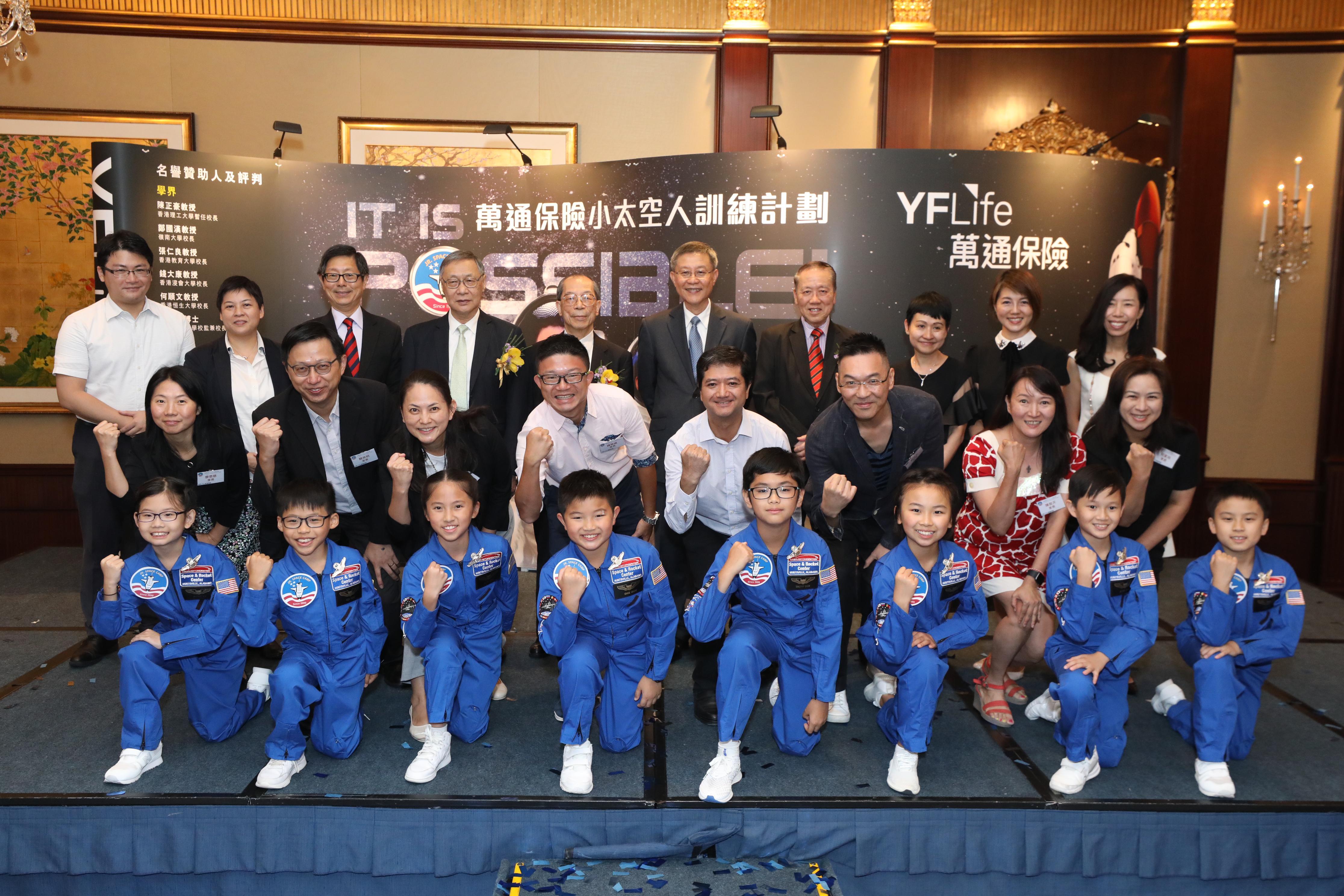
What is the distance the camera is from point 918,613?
257 centimetres

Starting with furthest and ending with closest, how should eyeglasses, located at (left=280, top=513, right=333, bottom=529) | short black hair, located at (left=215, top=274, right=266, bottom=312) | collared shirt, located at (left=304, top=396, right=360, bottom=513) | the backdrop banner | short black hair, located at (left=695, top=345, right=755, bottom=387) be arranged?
the backdrop banner
short black hair, located at (left=215, top=274, right=266, bottom=312)
collared shirt, located at (left=304, top=396, right=360, bottom=513)
short black hair, located at (left=695, top=345, right=755, bottom=387)
eyeglasses, located at (left=280, top=513, right=333, bottom=529)

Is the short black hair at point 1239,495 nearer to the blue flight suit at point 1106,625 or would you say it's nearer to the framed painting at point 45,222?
the blue flight suit at point 1106,625

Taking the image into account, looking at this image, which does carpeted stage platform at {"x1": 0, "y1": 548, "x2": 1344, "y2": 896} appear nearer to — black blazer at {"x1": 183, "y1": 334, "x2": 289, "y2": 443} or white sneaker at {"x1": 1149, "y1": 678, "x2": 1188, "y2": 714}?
white sneaker at {"x1": 1149, "y1": 678, "x2": 1188, "y2": 714}

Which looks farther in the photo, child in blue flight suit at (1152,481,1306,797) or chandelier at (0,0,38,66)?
chandelier at (0,0,38,66)

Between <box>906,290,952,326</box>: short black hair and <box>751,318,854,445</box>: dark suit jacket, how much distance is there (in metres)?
0.27

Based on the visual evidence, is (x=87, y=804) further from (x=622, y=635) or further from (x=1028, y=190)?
(x=1028, y=190)

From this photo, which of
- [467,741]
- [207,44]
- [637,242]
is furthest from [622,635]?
[207,44]

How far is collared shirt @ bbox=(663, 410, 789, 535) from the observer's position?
2.83 m

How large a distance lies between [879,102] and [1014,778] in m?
4.07

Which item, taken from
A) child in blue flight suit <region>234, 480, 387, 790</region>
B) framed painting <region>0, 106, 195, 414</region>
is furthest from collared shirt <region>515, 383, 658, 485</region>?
framed painting <region>0, 106, 195, 414</region>

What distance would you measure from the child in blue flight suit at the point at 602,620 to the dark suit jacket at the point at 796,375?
1.15 meters

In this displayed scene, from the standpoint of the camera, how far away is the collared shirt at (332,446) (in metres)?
2.97

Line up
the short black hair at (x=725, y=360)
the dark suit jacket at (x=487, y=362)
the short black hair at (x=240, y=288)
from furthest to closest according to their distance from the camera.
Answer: the dark suit jacket at (x=487, y=362)
the short black hair at (x=240, y=288)
the short black hair at (x=725, y=360)

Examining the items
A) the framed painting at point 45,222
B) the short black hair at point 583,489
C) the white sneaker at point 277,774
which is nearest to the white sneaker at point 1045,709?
the short black hair at point 583,489
